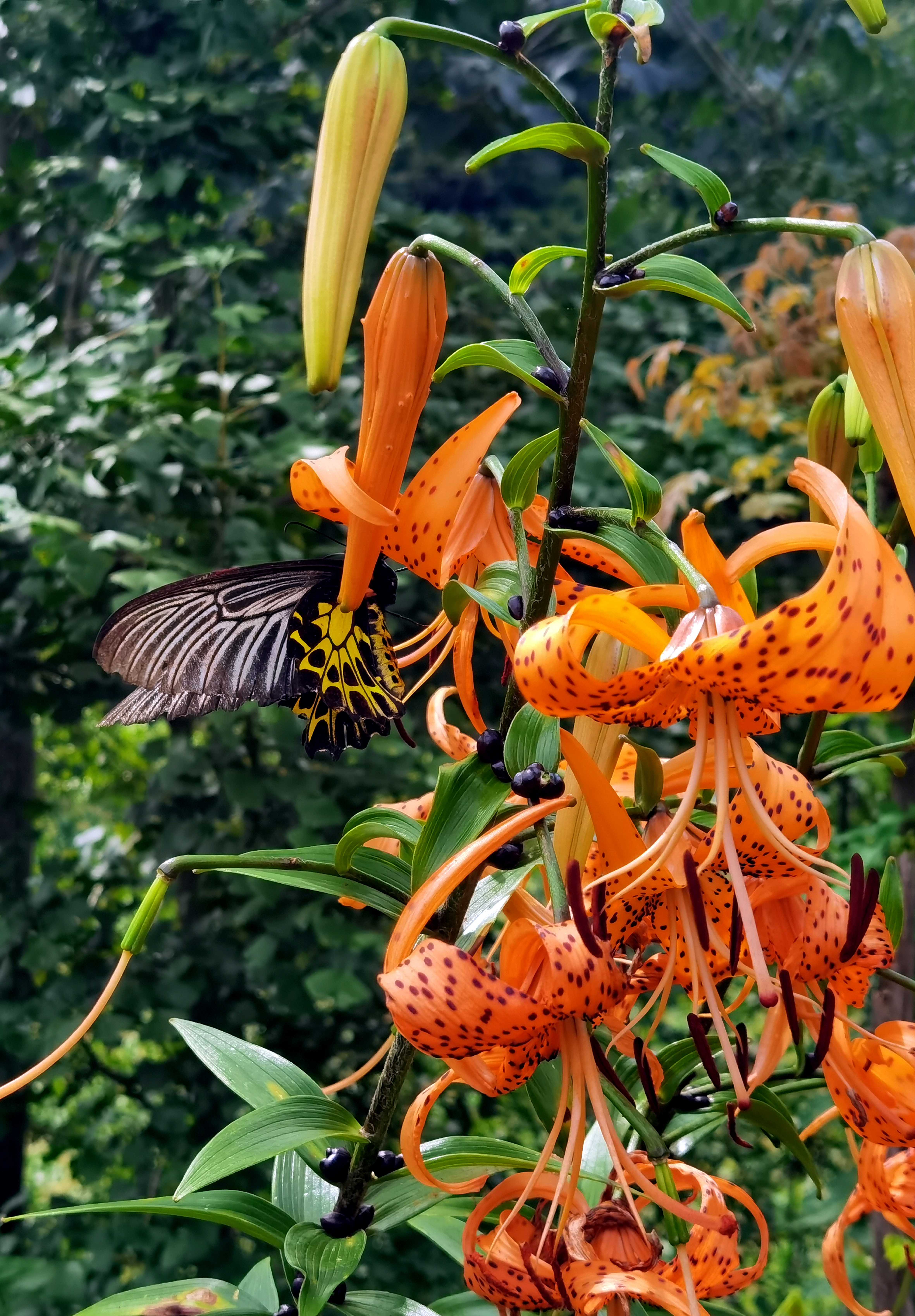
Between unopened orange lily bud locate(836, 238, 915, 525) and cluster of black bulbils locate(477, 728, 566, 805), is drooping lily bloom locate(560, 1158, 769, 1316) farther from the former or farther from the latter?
unopened orange lily bud locate(836, 238, 915, 525)

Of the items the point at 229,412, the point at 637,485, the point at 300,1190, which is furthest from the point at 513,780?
the point at 229,412

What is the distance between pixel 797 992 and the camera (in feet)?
1.82

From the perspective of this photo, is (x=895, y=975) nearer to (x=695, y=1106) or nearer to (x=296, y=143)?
(x=695, y=1106)

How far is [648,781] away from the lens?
0.49 metres

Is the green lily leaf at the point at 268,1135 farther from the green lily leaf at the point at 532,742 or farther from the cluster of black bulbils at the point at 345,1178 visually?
the green lily leaf at the point at 532,742

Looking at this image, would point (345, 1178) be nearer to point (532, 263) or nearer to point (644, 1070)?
point (644, 1070)

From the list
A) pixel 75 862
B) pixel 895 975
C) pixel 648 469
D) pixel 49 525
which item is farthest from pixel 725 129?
pixel 895 975

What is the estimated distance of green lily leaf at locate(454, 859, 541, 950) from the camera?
510mm

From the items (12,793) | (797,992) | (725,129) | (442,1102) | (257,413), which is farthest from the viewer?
(725,129)

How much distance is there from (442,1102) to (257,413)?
52.0 inches

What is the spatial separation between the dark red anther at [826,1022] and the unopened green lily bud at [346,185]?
11.7 inches

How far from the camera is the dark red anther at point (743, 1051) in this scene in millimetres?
442

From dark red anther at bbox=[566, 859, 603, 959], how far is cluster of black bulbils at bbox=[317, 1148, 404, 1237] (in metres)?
0.23

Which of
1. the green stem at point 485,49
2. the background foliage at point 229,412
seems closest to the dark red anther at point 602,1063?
the green stem at point 485,49
